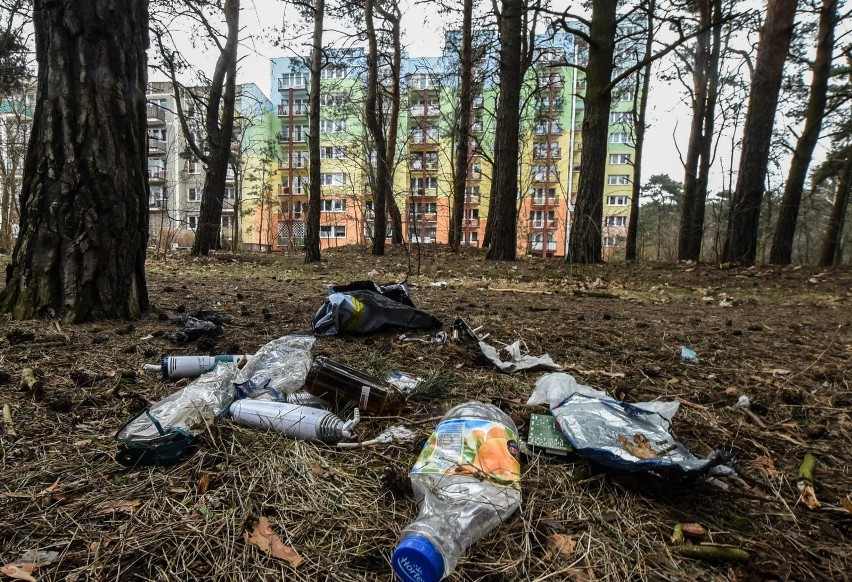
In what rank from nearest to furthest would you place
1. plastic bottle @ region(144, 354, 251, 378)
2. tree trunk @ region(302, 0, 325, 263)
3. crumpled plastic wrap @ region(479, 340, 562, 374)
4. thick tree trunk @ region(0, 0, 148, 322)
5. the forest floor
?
the forest floor < plastic bottle @ region(144, 354, 251, 378) < crumpled plastic wrap @ region(479, 340, 562, 374) < thick tree trunk @ region(0, 0, 148, 322) < tree trunk @ region(302, 0, 325, 263)

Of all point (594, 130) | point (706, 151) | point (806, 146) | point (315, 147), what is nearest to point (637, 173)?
point (706, 151)

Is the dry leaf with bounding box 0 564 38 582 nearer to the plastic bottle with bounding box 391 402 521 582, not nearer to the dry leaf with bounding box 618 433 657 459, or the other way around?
the plastic bottle with bounding box 391 402 521 582

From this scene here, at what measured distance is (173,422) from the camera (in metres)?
1.40

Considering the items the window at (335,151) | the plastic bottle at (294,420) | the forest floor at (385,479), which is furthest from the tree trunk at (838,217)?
the window at (335,151)

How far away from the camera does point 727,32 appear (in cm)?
1262

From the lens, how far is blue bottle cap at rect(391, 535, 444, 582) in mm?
860

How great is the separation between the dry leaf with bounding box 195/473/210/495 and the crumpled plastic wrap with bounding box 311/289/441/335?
157cm

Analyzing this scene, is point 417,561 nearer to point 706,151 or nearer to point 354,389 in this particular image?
point 354,389

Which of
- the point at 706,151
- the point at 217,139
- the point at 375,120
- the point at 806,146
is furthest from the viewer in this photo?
the point at 706,151

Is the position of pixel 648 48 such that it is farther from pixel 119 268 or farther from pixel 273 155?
pixel 273 155

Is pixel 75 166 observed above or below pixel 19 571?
above

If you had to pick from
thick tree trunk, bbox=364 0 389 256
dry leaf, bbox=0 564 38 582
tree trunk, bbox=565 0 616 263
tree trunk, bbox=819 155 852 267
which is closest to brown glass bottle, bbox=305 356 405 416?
dry leaf, bbox=0 564 38 582

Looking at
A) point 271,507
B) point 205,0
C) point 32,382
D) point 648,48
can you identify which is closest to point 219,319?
point 32,382

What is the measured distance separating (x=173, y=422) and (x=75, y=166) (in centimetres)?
198
